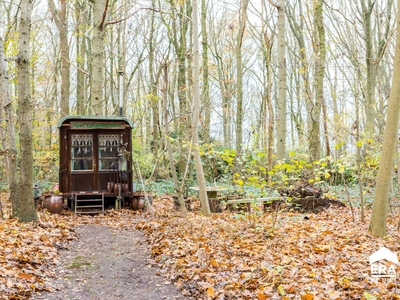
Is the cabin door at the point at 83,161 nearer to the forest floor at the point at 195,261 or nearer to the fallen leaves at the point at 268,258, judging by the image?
the forest floor at the point at 195,261

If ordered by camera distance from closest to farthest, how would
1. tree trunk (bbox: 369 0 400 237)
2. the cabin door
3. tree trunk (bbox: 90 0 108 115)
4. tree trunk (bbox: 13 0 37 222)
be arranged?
tree trunk (bbox: 369 0 400 237)
tree trunk (bbox: 13 0 37 222)
the cabin door
tree trunk (bbox: 90 0 108 115)

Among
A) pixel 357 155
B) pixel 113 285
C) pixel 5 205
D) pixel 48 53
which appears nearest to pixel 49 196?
pixel 5 205

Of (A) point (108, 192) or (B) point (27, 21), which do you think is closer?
(B) point (27, 21)

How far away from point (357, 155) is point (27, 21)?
7.70 metres

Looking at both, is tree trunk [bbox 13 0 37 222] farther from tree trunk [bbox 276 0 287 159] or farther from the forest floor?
tree trunk [bbox 276 0 287 159]

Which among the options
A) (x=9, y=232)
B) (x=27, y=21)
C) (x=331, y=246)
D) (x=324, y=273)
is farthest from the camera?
(x=27, y=21)

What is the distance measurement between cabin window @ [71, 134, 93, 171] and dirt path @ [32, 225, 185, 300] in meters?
4.52

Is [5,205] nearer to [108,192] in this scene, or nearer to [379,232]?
[108,192]

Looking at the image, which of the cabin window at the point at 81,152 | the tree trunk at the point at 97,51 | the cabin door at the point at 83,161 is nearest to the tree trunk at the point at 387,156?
the cabin door at the point at 83,161

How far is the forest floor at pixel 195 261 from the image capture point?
4586 millimetres

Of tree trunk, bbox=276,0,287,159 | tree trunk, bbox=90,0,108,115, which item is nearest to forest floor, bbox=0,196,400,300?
tree trunk, bbox=276,0,287,159

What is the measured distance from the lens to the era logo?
2949 mm

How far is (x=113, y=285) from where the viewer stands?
218 inches

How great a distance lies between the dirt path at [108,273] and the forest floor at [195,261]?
1 cm
